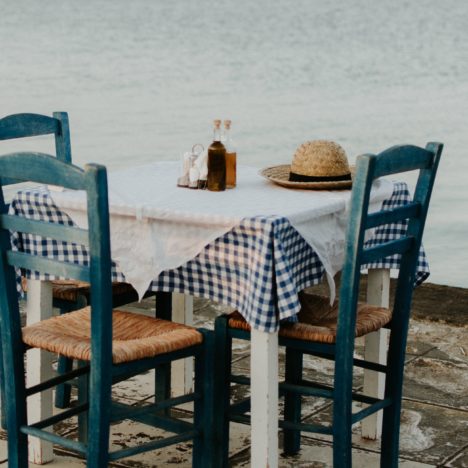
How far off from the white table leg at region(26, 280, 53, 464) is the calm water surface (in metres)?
3.63

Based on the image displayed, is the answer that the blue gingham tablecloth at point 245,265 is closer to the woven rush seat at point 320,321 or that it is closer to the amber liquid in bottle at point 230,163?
the woven rush seat at point 320,321

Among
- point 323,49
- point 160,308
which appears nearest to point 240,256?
point 160,308

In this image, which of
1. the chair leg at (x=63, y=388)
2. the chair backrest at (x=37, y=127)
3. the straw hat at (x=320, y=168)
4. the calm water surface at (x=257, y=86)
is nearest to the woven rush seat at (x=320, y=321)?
the straw hat at (x=320, y=168)

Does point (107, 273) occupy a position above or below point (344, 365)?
above

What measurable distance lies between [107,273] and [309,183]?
86cm

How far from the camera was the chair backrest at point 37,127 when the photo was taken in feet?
13.6

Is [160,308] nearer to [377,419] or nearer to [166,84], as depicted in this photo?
[377,419]

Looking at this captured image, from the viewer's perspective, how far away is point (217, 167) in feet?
12.1

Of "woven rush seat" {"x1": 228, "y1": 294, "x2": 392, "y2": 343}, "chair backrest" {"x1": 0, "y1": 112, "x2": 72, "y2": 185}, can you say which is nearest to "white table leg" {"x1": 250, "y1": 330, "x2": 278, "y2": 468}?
"woven rush seat" {"x1": 228, "y1": 294, "x2": 392, "y2": 343}

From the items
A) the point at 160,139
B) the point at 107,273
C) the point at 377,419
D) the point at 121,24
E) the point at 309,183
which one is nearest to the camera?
the point at 107,273

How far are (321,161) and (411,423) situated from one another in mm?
1103

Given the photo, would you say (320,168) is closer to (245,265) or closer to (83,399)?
(245,265)

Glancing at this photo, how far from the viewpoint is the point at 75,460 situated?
385cm

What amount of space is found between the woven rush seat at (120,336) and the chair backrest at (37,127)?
2.51ft
